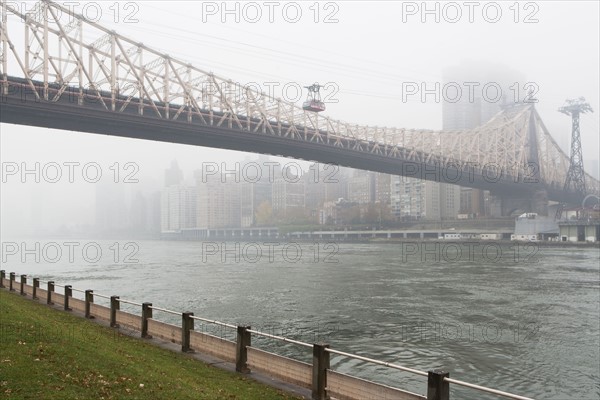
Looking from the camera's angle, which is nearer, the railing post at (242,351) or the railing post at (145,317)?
the railing post at (242,351)

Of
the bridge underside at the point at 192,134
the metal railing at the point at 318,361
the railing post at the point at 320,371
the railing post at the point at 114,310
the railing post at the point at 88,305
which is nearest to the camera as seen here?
the metal railing at the point at 318,361

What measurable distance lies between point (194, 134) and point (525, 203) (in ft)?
295

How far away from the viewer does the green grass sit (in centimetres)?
785

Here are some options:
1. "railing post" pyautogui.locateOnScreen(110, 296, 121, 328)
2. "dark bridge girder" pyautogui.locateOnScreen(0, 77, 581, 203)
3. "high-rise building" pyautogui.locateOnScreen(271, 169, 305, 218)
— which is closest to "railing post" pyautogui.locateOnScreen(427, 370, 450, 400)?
"railing post" pyautogui.locateOnScreen(110, 296, 121, 328)

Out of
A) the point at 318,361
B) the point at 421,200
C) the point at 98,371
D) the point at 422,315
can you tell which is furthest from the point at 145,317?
the point at 421,200

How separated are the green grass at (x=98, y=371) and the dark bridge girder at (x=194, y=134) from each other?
4135 centimetres

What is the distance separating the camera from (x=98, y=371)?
888cm

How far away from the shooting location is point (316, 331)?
70.9 feet

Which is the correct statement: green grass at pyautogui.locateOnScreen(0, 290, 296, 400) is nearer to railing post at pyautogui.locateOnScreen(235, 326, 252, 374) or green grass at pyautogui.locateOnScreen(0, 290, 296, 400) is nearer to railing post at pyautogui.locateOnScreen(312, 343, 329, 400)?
railing post at pyautogui.locateOnScreen(235, 326, 252, 374)

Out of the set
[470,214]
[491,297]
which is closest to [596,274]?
[491,297]

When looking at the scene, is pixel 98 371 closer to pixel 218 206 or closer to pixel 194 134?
pixel 194 134

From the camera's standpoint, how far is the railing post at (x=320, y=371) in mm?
8516

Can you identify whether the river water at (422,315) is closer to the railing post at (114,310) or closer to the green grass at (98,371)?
the railing post at (114,310)

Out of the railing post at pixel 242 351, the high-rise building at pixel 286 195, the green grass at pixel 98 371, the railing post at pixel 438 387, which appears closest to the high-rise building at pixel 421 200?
the high-rise building at pixel 286 195
